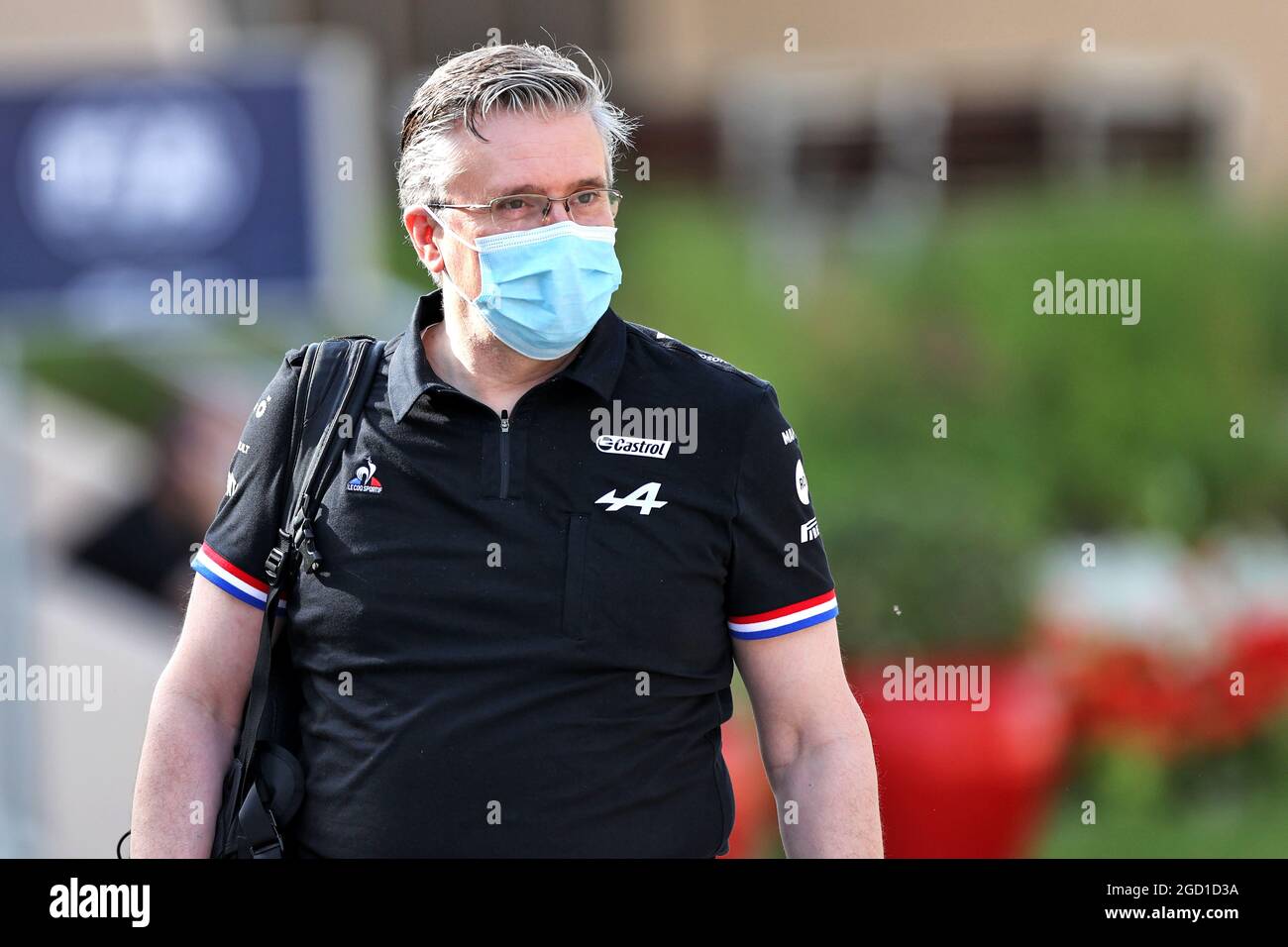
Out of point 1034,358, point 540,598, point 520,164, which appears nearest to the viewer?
point 540,598

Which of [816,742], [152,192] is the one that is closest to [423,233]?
[816,742]

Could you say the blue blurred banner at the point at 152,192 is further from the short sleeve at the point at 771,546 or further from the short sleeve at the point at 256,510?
the short sleeve at the point at 771,546

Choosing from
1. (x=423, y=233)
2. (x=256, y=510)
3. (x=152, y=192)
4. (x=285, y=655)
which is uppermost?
(x=152, y=192)

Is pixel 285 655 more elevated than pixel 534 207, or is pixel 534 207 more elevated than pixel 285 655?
pixel 534 207

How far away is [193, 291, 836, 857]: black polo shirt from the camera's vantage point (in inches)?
89.9

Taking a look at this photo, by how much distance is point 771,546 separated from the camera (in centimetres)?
236

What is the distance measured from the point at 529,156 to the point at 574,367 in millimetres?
331

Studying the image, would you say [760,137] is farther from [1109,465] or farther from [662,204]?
[1109,465]

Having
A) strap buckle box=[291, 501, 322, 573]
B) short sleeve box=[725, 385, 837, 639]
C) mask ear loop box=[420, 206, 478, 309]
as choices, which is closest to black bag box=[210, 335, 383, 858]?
A: strap buckle box=[291, 501, 322, 573]

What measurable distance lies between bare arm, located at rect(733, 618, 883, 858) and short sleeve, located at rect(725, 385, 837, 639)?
3 cm

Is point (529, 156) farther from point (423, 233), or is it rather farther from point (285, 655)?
point (285, 655)

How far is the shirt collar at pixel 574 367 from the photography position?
2.38m

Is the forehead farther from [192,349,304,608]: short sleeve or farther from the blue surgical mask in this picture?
[192,349,304,608]: short sleeve

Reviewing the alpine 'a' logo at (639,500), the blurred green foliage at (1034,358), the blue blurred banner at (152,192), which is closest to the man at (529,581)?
the alpine 'a' logo at (639,500)
